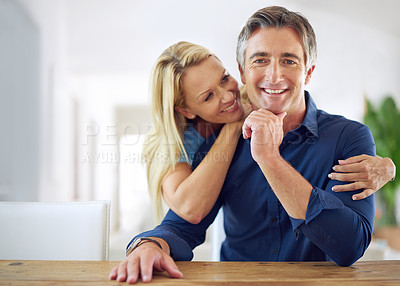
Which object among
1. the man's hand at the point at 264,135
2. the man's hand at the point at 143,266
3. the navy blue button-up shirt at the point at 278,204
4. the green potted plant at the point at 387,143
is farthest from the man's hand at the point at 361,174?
the green potted plant at the point at 387,143

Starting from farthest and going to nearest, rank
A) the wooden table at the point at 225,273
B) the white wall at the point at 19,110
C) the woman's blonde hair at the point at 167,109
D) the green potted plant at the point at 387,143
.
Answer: the green potted plant at the point at 387,143 → the white wall at the point at 19,110 → the woman's blonde hair at the point at 167,109 → the wooden table at the point at 225,273

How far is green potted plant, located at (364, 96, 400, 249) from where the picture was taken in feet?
15.4

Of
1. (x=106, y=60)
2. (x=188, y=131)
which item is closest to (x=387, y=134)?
(x=188, y=131)

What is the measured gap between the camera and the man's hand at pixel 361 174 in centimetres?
113

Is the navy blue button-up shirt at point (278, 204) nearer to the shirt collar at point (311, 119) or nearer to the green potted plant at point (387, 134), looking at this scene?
the shirt collar at point (311, 119)

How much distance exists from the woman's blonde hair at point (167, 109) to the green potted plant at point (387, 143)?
388cm

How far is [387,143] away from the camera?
4762 mm

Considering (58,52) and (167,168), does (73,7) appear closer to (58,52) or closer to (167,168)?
(58,52)

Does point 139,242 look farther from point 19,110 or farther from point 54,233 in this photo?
point 19,110

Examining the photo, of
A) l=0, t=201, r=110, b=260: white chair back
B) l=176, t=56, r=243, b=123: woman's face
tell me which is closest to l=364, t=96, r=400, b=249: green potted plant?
l=176, t=56, r=243, b=123: woman's face

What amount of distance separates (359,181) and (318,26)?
154 inches

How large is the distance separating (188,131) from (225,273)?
729 mm

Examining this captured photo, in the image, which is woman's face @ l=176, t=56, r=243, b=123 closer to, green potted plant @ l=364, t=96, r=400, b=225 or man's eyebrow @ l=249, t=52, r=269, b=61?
man's eyebrow @ l=249, t=52, r=269, b=61

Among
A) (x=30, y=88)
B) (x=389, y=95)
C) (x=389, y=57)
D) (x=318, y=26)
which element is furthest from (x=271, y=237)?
(x=389, y=57)
